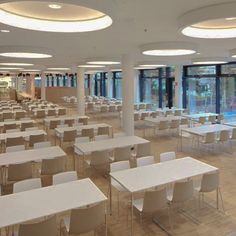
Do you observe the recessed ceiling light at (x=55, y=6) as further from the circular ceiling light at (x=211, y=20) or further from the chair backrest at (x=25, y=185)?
the chair backrest at (x=25, y=185)

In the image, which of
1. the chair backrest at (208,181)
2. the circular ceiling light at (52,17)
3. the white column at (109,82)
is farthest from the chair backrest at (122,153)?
the white column at (109,82)

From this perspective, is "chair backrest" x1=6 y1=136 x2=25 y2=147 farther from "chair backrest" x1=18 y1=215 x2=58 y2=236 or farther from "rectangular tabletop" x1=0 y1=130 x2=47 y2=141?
"chair backrest" x1=18 y1=215 x2=58 y2=236

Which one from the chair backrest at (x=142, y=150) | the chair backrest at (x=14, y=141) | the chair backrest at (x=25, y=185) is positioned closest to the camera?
the chair backrest at (x=25, y=185)

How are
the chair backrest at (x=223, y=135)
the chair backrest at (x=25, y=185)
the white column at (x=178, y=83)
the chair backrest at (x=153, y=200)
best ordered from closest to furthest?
the chair backrest at (x=153, y=200)
the chair backrest at (x=25, y=185)
the chair backrest at (x=223, y=135)
the white column at (x=178, y=83)

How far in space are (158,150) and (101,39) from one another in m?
4.64

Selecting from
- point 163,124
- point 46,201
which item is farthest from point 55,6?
point 163,124

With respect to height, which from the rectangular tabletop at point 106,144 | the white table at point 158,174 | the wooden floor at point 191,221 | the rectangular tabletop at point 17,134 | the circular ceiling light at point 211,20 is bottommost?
the wooden floor at point 191,221

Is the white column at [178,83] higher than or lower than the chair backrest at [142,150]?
higher

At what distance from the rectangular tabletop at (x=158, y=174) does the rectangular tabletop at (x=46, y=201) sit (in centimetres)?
62

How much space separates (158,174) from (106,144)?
95.9 inches

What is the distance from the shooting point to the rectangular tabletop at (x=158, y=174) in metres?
4.35

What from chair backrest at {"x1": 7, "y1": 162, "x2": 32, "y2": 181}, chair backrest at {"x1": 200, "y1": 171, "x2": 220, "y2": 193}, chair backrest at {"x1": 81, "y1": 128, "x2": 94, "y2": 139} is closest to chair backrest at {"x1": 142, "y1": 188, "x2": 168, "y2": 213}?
chair backrest at {"x1": 200, "y1": 171, "x2": 220, "y2": 193}

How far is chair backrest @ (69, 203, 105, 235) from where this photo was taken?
11.7ft

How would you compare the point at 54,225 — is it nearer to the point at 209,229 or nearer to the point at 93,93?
the point at 209,229
